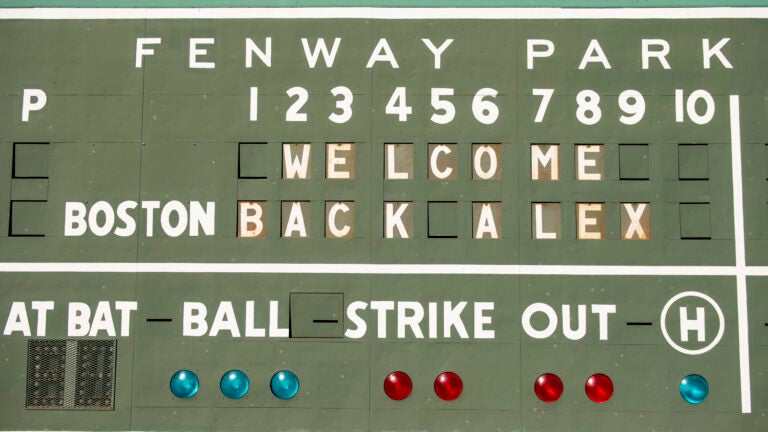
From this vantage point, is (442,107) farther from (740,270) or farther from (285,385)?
(740,270)

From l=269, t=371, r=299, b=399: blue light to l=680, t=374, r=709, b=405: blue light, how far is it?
2.89 metres

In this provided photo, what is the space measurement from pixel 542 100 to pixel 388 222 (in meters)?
1.53

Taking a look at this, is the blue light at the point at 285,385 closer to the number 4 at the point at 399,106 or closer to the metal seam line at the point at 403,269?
the metal seam line at the point at 403,269

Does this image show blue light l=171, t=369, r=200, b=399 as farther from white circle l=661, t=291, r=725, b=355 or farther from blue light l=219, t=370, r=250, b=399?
white circle l=661, t=291, r=725, b=355

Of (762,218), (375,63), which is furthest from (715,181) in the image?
(375,63)

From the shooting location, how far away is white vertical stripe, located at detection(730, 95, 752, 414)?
6.05 m

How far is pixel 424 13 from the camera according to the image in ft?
21.0

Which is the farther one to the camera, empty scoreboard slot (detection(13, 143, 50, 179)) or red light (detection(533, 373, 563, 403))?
empty scoreboard slot (detection(13, 143, 50, 179))

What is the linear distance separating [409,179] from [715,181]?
2333 mm

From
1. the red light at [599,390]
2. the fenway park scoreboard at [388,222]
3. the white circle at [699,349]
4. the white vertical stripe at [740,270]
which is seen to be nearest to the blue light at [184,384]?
the fenway park scoreboard at [388,222]

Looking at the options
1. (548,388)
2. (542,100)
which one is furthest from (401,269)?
(542,100)

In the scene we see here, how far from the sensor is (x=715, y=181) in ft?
20.3

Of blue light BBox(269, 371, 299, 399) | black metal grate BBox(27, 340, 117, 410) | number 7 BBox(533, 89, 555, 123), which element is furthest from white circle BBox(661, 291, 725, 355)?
black metal grate BBox(27, 340, 117, 410)

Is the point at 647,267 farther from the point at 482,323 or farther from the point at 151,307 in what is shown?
the point at 151,307
